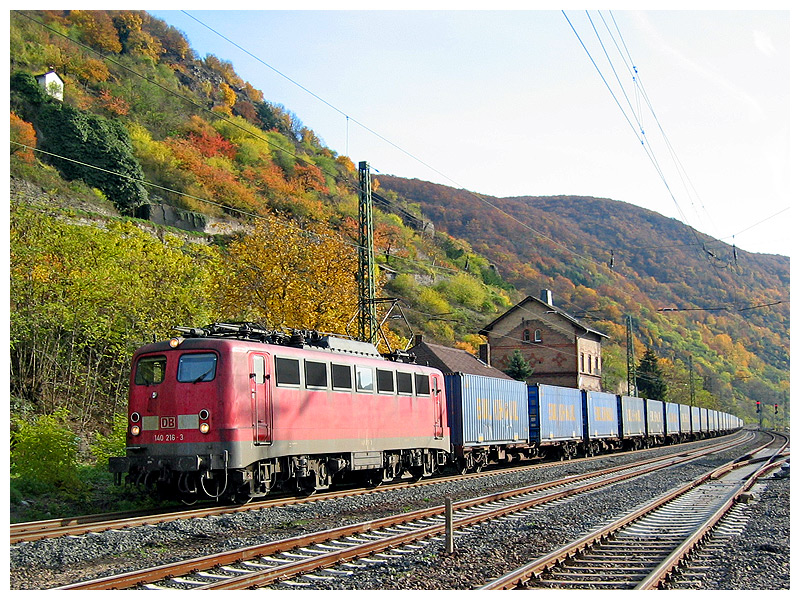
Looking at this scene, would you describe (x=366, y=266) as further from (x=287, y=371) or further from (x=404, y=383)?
(x=287, y=371)

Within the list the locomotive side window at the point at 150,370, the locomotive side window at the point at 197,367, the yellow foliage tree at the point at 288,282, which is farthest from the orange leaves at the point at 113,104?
the locomotive side window at the point at 197,367

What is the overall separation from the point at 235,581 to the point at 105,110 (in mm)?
79893

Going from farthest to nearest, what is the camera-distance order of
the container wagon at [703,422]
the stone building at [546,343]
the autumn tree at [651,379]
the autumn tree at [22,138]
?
the autumn tree at [651,379] < the stone building at [546,343] < the container wagon at [703,422] < the autumn tree at [22,138]

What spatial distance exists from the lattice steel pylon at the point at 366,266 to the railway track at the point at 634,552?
9601 millimetres

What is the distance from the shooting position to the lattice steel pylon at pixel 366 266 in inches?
896

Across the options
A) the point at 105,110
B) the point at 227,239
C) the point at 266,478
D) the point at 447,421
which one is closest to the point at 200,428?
the point at 266,478

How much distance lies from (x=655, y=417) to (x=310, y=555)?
1672 inches

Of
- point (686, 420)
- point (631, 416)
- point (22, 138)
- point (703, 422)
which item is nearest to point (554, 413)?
point (631, 416)

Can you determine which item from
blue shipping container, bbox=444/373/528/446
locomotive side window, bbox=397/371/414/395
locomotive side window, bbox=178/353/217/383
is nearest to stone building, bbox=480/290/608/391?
blue shipping container, bbox=444/373/528/446

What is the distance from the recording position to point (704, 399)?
101 m

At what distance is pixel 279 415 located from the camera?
48.3ft

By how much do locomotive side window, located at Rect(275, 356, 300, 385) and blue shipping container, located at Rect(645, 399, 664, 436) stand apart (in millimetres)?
35360

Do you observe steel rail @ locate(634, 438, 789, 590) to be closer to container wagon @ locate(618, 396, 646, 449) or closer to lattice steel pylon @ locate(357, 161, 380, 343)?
lattice steel pylon @ locate(357, 161, 380, 343)

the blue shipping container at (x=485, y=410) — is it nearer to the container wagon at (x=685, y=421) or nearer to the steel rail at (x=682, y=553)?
the steel rail at (x=682, y=553)
